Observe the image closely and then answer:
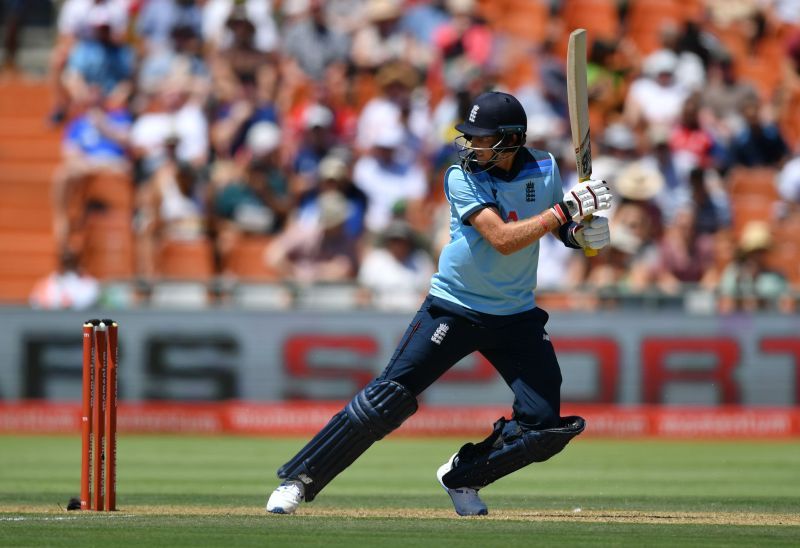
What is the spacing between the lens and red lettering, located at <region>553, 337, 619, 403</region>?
13.7 metres

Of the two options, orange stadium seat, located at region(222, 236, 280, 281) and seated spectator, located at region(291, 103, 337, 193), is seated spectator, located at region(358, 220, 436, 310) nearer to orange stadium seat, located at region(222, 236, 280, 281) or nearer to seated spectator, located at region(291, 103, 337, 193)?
orange stadium seat, located at region(222, 236, 280, 281)

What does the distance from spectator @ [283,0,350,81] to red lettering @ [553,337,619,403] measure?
183 inches

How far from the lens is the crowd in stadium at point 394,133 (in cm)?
1409

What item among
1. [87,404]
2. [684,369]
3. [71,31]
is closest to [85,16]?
[71,31]

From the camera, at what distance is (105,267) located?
47.4 ft

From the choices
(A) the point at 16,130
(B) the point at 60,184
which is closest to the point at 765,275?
(B) the point at 60,184

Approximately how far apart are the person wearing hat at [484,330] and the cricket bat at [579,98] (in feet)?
0.63

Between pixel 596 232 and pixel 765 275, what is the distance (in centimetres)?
715

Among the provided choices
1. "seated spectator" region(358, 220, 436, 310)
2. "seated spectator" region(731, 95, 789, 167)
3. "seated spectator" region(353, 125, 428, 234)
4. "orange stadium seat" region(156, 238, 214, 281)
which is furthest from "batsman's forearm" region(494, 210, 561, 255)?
"seated spectator" region(731, 95, 789, 167)

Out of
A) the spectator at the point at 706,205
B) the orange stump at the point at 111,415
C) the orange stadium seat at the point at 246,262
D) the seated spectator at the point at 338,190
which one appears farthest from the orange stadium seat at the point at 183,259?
the orange stump at the point at 111,415

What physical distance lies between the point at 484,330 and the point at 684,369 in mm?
6810

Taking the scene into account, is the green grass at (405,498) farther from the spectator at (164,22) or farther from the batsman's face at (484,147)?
the spectator at (164,22)

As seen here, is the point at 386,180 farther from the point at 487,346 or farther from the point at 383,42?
the point at 487,346

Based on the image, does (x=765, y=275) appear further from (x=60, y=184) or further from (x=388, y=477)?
(x=60, y=184)
